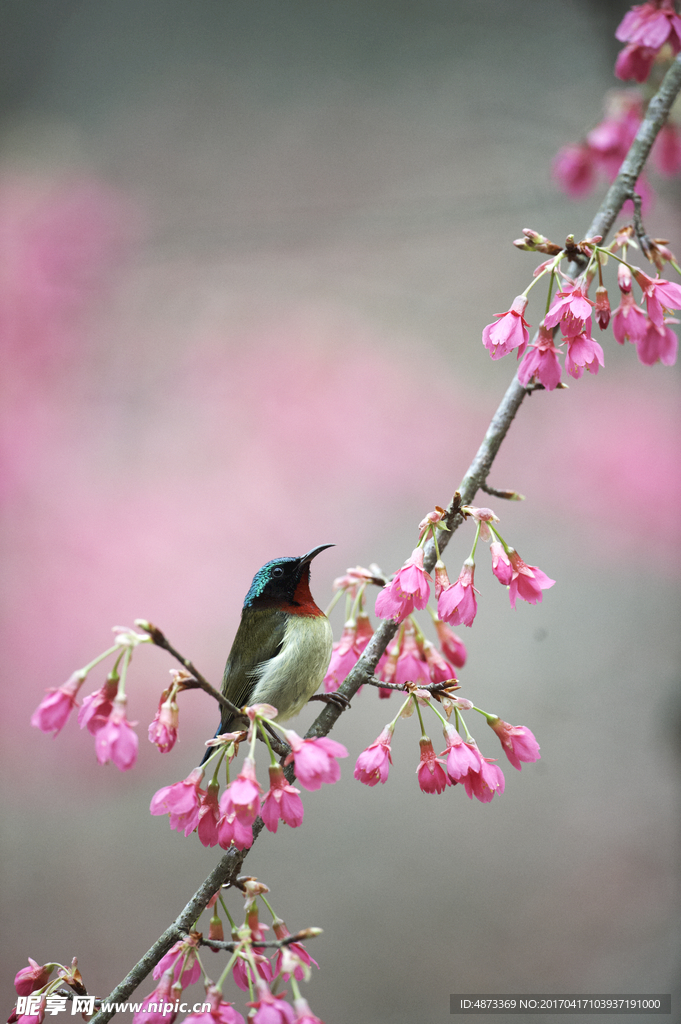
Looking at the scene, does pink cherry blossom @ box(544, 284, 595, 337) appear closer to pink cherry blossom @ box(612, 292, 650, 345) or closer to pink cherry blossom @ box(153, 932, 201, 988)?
pink cherry blossom @ box(612, 292, 650, 345)

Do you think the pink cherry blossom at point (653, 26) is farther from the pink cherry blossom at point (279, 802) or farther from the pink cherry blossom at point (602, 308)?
the pink cherry blossom at point (279, 802)

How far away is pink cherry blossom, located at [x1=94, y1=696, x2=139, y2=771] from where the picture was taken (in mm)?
364

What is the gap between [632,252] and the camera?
47.0 inches

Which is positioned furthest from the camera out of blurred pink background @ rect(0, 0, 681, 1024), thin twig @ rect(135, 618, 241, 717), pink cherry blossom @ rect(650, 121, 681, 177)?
blurred pink background @ rect(0, 0, 681, 1024)

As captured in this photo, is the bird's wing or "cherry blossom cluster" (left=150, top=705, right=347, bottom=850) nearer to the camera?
"cherry blossom cluster" (left=150, top=705, right=347, bottom=850)

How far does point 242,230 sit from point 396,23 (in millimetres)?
406

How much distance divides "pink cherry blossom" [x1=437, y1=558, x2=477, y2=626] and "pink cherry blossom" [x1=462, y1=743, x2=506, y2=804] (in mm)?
74

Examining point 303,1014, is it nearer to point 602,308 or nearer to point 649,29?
point 602,308

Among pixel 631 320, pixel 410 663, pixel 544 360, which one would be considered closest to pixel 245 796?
pixel 410 663

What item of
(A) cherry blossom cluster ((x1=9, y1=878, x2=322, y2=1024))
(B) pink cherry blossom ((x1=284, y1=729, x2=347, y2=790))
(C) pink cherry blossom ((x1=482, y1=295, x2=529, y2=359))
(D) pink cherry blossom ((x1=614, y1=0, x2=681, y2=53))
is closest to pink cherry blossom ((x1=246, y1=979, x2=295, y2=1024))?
(A) cherry blossom cluster ((x1=9, y1=878, x2=322, y2=1024))

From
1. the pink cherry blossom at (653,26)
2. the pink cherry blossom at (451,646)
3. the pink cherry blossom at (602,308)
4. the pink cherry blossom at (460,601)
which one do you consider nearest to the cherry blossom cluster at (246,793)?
the pink cherry blossom at (460,601)

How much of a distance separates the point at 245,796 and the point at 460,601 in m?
0.17

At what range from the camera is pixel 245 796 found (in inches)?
14.0

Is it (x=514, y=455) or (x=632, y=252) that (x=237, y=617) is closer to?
(x=514, y=455)
